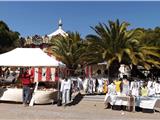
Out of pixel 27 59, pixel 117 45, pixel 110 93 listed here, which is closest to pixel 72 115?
pixel 110 93

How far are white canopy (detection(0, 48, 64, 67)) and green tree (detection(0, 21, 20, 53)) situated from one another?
37703mm

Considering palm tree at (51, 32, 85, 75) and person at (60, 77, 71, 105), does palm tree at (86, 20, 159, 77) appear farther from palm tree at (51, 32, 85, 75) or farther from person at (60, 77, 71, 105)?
palm tree at (51, 32, 85, 75)

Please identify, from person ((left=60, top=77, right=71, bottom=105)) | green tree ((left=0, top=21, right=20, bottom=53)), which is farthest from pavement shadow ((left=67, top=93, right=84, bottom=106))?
green tree ((left=0, top=21, right=20, bottom=53))

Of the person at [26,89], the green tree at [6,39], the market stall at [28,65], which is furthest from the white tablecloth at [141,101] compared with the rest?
the green tree at [6,39]

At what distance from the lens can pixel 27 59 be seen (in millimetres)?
22250

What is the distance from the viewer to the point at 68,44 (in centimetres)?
4756

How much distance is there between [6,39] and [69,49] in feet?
61.0

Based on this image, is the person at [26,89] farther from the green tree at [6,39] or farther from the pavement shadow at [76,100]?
the green tree at [6,39]

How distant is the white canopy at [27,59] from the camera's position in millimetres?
22031

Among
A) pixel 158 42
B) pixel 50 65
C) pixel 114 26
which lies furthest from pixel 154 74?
pixel 50 65

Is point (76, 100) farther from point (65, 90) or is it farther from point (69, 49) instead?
point (69, 49)

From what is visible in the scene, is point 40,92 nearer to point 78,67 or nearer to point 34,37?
point 78,67

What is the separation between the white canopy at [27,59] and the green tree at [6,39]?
37703mm

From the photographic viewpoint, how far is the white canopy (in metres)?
22.0
